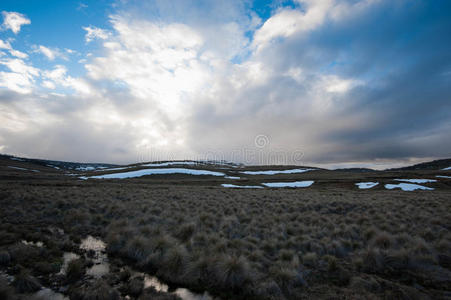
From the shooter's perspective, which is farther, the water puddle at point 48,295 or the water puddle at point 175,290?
the water puddle at point 175,290

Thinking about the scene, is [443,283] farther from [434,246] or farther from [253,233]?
[253,233]

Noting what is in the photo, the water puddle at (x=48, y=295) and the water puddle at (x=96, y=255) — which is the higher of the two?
the water puddle at (x=48, y=295)

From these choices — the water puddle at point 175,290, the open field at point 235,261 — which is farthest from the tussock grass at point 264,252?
the water puddle at point 175,290

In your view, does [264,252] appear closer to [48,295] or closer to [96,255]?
[96,255]

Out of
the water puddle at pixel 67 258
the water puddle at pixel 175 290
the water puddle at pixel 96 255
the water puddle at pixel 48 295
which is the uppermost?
the water puddle at pixel 48 295

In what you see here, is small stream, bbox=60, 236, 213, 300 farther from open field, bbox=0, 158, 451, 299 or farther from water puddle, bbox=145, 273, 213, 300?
open field, bbox=0, 158, 451, 299

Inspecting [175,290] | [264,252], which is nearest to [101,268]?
[175,290]

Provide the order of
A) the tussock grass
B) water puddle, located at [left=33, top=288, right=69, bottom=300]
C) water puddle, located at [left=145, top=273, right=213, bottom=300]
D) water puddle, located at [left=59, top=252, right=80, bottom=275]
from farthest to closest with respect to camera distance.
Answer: water puddle, located at [left=59, top=252, right=80, bottom=275], the tussock grass, water puddle, located at [left=145, top=273, right=213, bottom=300], water puddle, located at [left=33, top=288, right=69, bottom=300]

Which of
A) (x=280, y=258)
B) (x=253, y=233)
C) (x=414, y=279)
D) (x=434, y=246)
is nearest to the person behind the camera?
(x=414, y=279)

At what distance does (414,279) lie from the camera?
5445 millimetres

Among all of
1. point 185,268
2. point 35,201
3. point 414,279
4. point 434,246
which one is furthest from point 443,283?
point 35,201

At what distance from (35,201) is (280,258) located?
16.9m

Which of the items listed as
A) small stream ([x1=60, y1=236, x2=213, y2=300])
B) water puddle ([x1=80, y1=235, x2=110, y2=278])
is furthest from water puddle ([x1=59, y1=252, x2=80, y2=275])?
water puddle ([x1=80, y1=235, x2=110, y2=278])

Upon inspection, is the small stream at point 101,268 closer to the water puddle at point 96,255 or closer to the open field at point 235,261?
the water puddle at point 96,255
